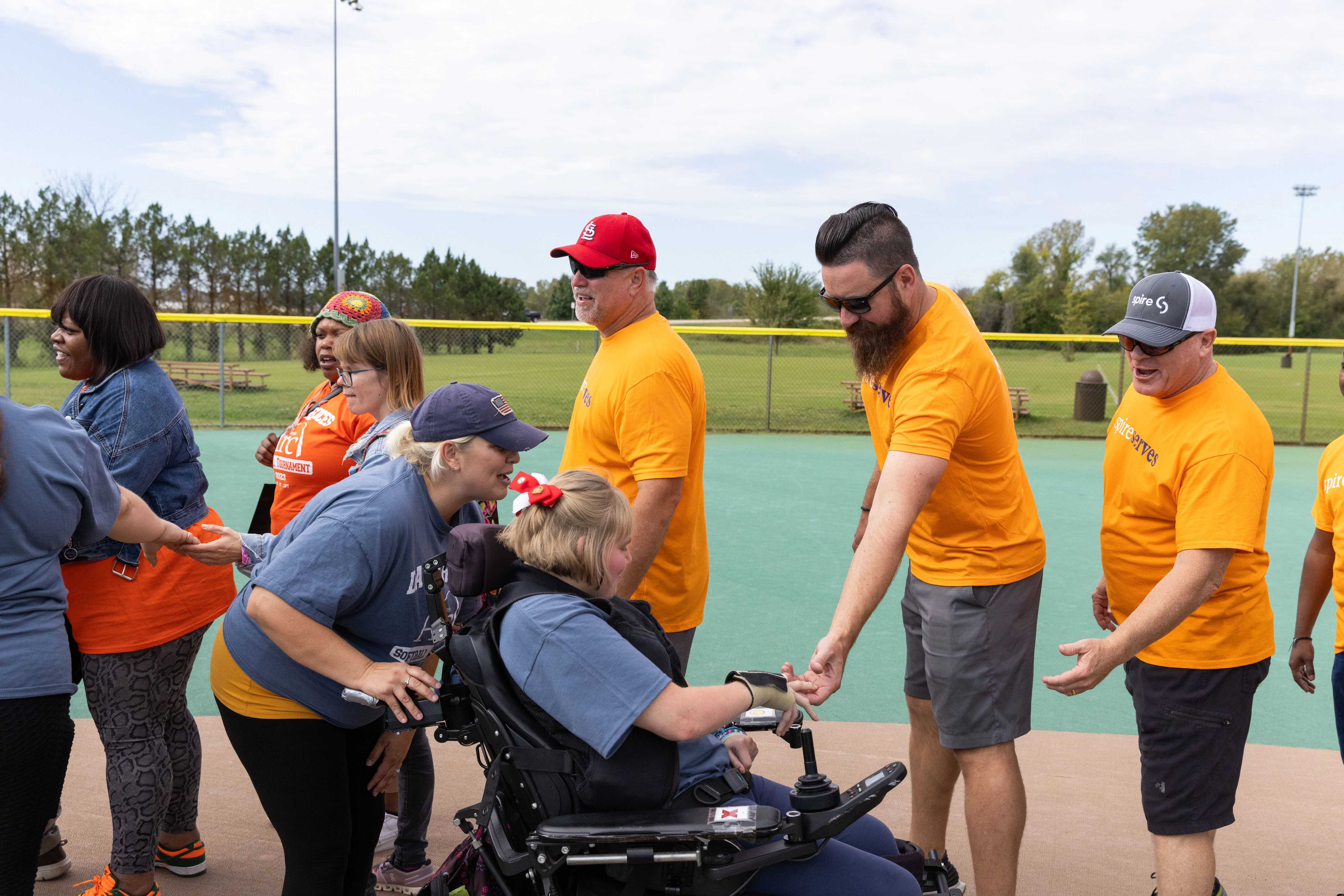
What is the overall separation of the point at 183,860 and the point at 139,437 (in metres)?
1.41

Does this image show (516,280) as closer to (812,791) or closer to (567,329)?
(567,329)

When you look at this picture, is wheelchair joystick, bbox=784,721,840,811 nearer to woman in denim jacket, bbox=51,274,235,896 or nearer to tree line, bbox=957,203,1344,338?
woman in denim jacket, bbox=51,274,235,896

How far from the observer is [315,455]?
3541 millimetres

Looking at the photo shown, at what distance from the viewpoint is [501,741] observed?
2.08m

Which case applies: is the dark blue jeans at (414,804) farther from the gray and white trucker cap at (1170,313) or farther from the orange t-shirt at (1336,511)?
the orange t-shirt at (1336,511)

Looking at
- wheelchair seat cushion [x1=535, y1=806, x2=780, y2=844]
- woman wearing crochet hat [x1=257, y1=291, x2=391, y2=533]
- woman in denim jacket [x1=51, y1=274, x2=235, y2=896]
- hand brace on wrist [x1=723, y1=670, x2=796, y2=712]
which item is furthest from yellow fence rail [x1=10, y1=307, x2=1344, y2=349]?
wheelchair seat cushion [x1=535, y1=806, x2=780, y2=844]

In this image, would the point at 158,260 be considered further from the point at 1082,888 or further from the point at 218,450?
the point at 1082,888

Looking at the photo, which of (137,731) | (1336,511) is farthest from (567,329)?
(1336,511)

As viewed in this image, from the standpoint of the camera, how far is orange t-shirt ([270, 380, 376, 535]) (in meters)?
3.54

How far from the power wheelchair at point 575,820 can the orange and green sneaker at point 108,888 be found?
3.94 feet

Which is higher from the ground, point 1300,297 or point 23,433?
point 1300,297

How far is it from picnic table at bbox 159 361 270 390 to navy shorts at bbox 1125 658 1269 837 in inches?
703

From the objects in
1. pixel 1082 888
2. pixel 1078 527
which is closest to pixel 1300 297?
pixel 1078 527

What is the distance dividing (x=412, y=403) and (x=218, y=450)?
9.60 meters
